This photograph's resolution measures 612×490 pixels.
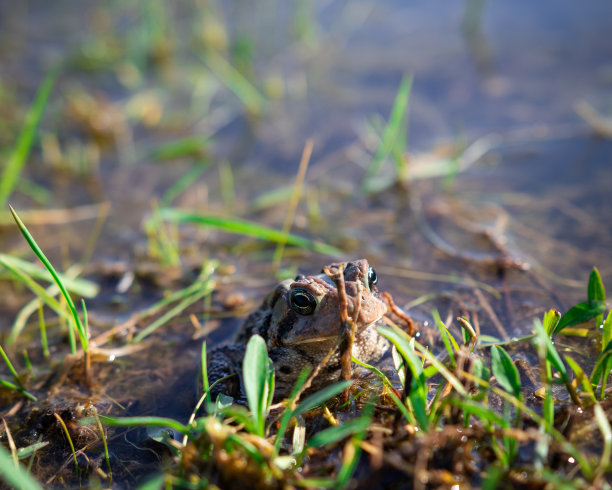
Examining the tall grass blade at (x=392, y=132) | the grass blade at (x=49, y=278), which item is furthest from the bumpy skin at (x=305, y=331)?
the tall grass blade at (x=392, y=132)

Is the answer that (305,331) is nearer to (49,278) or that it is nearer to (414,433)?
(414,433)

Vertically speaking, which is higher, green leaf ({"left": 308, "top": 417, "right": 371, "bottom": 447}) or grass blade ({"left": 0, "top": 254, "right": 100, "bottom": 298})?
green leaf ({"left": 308, "top": 417, "right": 371, "bottom": 447})

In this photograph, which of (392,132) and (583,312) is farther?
(392,132)

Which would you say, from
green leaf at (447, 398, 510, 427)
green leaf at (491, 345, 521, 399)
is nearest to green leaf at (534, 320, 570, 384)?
green leaf at (491, 345, 521, 399)

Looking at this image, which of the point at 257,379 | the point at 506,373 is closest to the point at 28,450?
the point at 257,379

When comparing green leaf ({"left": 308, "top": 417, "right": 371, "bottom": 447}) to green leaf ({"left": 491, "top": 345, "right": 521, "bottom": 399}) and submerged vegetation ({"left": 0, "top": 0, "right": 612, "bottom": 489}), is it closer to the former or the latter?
submerged vegetation ({"left": 0, "top": 0, "right": 612, "bottom": 489})

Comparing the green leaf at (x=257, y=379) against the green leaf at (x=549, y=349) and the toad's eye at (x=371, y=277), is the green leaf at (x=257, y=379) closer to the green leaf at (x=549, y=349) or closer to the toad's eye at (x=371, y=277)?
the toad's eye at (x=371, y=277)

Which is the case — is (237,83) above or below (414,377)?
above
